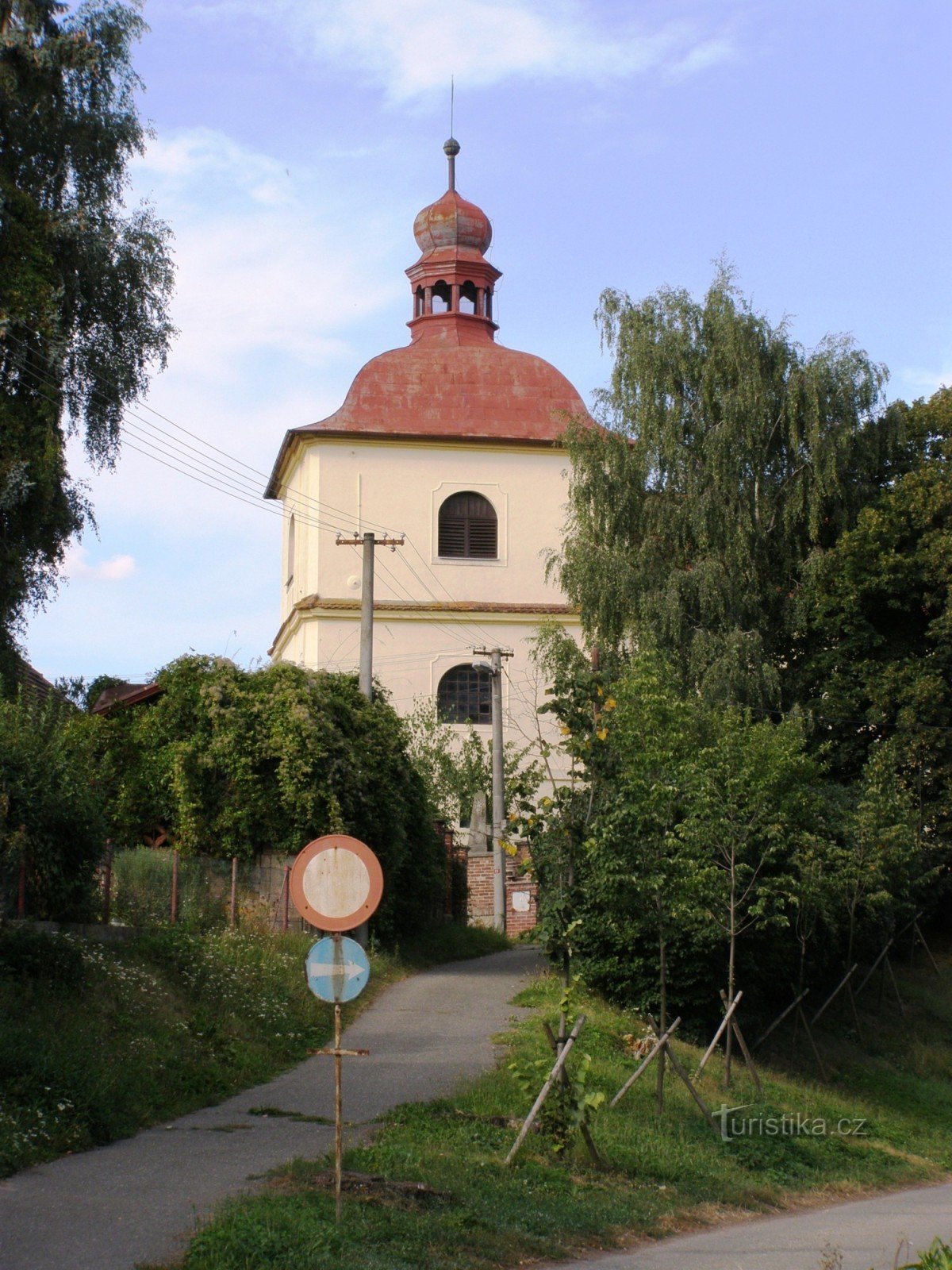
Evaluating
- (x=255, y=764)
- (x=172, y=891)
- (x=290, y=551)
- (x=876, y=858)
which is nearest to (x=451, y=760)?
(x=290, y=551)

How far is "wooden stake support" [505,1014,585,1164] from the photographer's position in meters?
11.5

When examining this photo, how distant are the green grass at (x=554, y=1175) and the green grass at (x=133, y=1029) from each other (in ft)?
6.85

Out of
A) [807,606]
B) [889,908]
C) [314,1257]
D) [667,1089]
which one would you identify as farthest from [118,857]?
[807,606]

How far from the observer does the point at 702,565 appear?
30938mm

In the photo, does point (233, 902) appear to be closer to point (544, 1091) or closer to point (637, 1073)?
point (637, 1073)

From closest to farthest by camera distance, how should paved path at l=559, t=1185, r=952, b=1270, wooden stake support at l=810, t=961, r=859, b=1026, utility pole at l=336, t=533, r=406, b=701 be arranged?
paved path at l=559, t=1185, r=952, b=1270 → wooden stake support at l=810, t=961, r=859, b=1026 → utility pole at l=336, t=533, r=406, b=701

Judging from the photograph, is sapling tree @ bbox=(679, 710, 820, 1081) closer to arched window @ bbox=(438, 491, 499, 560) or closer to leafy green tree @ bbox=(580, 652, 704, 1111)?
leafy green tree @ bbox=(580, 652, 704, 1111)

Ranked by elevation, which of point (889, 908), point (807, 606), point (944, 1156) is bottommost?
point (944, 1156)

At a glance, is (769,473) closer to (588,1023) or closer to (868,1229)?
(588,1023)

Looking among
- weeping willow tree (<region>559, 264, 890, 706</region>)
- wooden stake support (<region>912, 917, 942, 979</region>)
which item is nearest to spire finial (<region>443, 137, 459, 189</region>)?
weeping willow tree (<region>559, 264, 890, 706</region>)

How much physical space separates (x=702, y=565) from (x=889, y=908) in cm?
800

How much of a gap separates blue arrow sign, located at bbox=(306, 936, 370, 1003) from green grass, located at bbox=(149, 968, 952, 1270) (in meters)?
1.32

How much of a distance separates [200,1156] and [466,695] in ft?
93.7

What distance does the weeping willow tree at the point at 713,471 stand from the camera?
3130 cm
